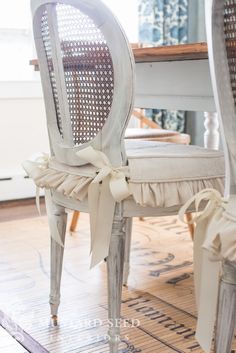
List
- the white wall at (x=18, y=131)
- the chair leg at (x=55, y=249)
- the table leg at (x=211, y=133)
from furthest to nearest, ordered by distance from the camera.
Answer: the white wall at (x=18, y=131) < the table leg at (x=211, y=133) < the chair leg at (x=55, y=249)

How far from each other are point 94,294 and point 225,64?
1.14m

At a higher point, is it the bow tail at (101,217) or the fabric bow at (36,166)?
the fabric bow at (36,166)

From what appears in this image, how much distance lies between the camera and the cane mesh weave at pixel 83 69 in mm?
1386

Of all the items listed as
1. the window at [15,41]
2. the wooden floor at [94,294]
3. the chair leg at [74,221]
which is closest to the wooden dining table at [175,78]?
the wooden floor at [94,294]

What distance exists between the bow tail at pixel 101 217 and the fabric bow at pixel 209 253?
0.83 ft

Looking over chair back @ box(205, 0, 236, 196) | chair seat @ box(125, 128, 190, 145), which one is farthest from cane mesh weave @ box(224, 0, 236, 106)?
chair seat @ box(125, 128, 190, 145)

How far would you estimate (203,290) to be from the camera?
1139 millimetres

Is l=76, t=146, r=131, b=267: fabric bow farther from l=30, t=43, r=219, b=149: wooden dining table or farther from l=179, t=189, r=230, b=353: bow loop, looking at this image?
l=30, t=43, r=219, b=149: wooden dining table

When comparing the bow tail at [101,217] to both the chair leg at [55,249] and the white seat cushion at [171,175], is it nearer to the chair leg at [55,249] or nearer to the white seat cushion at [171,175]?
the white seat cushion at [171,175]

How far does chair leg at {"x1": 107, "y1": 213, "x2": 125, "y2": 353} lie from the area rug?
0.16 m

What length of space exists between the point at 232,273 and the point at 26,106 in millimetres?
2542

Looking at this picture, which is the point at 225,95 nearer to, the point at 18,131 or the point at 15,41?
the point at 18,131

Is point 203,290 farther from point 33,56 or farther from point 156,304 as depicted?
point 33,56

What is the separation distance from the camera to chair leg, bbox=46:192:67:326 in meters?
1.69
